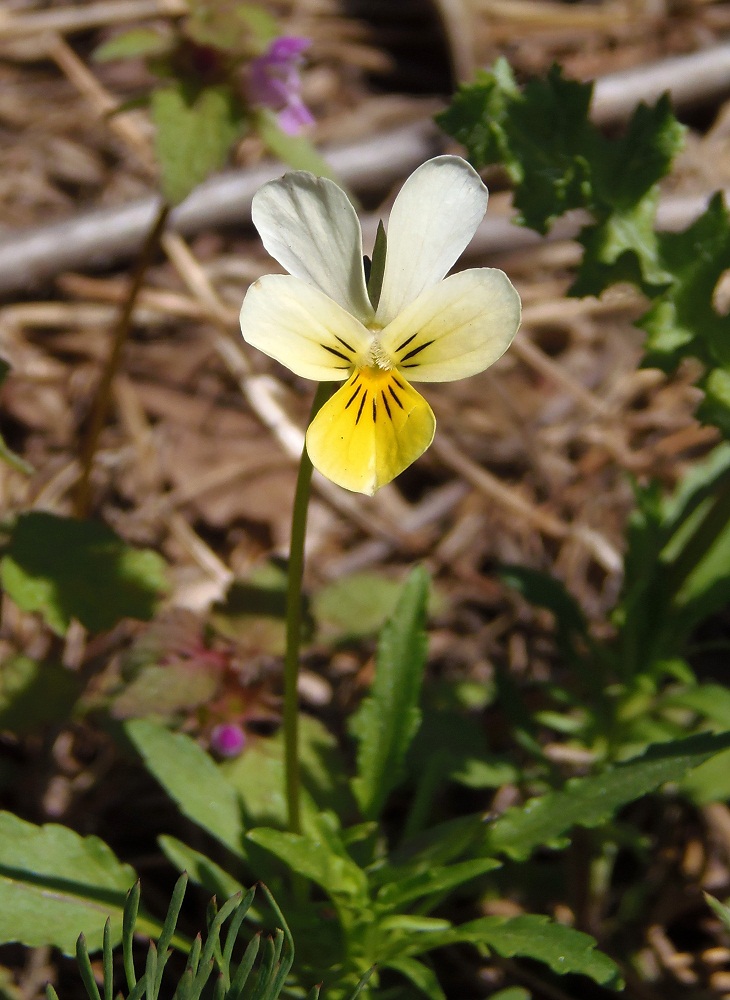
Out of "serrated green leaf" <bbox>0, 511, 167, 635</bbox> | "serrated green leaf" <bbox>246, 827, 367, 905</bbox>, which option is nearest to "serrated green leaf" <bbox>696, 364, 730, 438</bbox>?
"serrated green leaf" <bbox>246, 827, 367, 905</bbox>

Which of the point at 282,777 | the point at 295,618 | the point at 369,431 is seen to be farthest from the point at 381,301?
the point at 282,777

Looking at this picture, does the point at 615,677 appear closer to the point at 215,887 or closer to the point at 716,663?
the point at 716,663

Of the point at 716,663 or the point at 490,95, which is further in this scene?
the point at 716,663

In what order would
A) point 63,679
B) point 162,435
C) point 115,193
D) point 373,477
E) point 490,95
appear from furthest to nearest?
point 115,193 < point 162,435 < point 63,679 < point 490,95 < point 373,477

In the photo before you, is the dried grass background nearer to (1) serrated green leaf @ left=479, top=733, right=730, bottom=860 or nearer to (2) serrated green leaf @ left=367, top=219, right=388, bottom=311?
(1) serrated green leaf @ left=479, top=733, right=730, bottom=860

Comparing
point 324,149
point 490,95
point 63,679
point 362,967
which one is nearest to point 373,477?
point 490,95

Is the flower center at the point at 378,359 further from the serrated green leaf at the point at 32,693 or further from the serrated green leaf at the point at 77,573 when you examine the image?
the serrated green leaf at the point at 32,693

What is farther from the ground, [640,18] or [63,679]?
[640,18]
